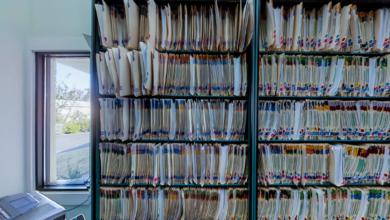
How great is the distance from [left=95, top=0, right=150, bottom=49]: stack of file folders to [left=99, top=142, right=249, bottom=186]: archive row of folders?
2.56 feet

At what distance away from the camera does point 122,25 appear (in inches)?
45.3

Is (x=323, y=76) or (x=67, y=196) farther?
(x=67, y=196)

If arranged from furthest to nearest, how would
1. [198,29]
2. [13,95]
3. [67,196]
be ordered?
1. [67,196]
2. [13,95]
3. [198,29]

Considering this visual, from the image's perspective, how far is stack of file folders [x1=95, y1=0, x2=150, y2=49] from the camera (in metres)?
1.02

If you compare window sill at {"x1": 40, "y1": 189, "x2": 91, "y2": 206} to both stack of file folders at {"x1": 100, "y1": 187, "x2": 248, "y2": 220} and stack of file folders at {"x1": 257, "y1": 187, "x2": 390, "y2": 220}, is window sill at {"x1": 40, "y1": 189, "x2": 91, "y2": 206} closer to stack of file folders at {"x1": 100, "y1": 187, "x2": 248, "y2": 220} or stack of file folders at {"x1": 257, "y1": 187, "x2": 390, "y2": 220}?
stack of file folders at {"x1": 100, "y1": 187, "x2": 248, "y2": 220}

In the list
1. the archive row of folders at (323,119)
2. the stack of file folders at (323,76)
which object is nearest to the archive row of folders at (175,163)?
the archive row of folders at (323,119)

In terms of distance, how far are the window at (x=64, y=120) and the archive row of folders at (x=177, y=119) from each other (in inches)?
24.6

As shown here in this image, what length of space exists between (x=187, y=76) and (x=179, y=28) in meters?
0.37

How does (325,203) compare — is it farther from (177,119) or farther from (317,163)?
(177,119)

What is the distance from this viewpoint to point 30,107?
→ 1.37 m

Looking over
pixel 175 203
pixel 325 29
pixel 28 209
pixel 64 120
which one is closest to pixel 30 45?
pixel 64 120

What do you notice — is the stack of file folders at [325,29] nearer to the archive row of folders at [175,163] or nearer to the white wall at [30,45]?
the archive row of folders at [175,163]

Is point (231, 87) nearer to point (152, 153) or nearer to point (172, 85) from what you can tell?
point (172, 85)

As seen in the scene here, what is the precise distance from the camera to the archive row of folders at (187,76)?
1.05 metres
